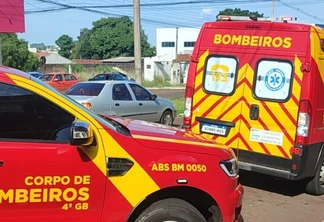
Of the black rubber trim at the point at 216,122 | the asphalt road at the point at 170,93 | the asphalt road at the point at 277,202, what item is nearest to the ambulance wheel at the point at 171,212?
the asphalt road at the point at 277,202

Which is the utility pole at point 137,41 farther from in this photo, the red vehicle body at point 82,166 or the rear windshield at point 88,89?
the red vehicle body at point 82,166

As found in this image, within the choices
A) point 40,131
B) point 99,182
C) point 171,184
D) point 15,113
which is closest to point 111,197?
point 99,182

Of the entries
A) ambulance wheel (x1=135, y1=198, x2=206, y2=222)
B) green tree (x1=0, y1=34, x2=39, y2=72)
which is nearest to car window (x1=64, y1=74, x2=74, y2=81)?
green tree (x1=0, y1=34, x2=39, y2=72)

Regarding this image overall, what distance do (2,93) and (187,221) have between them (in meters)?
1.72

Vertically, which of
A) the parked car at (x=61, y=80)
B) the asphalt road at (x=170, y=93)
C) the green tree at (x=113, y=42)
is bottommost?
the asphalt road at (x=170, y=93)

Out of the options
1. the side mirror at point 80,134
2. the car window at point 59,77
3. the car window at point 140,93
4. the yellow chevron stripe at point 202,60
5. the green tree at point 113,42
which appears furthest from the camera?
the green tree at point 113,42

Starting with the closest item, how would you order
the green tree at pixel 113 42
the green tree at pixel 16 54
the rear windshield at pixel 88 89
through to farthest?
the rear windshield at pixel 88 89 → the green tree at pixel 16 54 → the green tree at pixel 113 42

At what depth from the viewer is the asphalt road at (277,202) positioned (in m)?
5.72

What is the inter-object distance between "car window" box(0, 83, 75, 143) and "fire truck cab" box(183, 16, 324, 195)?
3720 millimetres

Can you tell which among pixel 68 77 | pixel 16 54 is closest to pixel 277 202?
pixel 68 77

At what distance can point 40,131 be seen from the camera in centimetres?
329

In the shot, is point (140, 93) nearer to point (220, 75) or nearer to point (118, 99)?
point (118, 99)

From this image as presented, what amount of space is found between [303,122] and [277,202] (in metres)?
1.20

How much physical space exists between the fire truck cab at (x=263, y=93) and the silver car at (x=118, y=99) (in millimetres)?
4220
